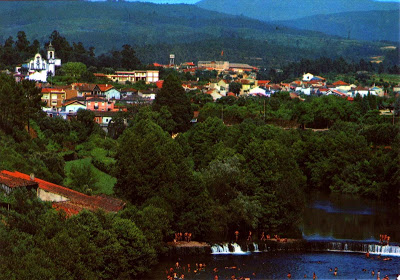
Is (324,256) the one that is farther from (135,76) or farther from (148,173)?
(135,76)

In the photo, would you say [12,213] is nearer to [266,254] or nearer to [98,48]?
[266,254]

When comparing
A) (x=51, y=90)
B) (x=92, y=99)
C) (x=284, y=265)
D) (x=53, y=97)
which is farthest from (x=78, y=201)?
(x=51, y=90)

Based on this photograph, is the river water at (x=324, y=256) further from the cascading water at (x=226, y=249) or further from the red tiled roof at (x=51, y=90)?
the red tiled roof at (x=51, y=90)

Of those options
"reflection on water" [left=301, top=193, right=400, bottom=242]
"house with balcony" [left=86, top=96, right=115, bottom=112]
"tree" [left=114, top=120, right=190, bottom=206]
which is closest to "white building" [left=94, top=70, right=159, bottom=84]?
"house with balcony" [left=86, top=96, right=115, bottom=112]

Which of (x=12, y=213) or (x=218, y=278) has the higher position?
(x=12, y=213)

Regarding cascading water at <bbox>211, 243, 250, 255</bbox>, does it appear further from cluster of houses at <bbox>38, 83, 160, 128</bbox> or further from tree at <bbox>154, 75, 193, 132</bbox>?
cluster of houses at <bbox>38, 83, 160, 128</bbox>

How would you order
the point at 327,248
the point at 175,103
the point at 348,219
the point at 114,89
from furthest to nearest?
1. the point at 114,89
2. the point at 175,103
3. the point at 348,219
4. the point at 327,248

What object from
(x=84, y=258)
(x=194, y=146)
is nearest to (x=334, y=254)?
(x=84, y=258)
